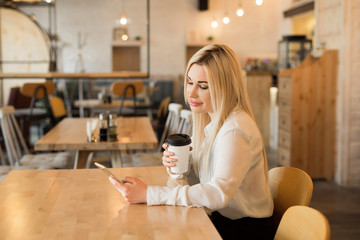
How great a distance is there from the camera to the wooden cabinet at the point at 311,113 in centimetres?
438

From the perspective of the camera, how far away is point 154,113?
30.5 feet

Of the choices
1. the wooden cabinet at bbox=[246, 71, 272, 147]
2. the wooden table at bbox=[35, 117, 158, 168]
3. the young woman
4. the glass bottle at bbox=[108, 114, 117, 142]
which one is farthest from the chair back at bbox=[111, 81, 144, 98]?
the young woman

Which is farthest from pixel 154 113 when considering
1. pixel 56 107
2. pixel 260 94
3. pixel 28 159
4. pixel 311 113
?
pixel 28 159

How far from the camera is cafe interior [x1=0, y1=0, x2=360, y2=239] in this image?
1246 millimetres

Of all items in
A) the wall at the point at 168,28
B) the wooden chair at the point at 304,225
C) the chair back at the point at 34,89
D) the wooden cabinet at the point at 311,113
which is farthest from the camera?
the wall at the point at 168,28

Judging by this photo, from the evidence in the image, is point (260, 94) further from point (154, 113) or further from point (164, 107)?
point (154, 113)

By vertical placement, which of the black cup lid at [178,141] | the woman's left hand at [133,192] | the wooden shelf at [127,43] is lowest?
the woman's left hand at [133,192]

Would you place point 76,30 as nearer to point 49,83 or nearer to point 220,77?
point 49,83

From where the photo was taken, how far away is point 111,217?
1.21 m

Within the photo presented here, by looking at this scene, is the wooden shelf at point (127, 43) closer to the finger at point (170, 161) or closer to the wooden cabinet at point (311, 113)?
the wooden cabinet at point (311, 113)

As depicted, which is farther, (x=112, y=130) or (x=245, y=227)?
(x=112, y=130)

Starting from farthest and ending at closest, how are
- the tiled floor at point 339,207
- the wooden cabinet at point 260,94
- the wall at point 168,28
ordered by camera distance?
the wall at point 168,28 < the wooden cabinet at point 260,94 < the tiled floor at point 339,207

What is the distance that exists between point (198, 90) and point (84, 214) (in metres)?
0.56

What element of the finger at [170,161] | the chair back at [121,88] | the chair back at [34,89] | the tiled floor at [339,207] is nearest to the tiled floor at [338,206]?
the tiled floor at [339,207]
